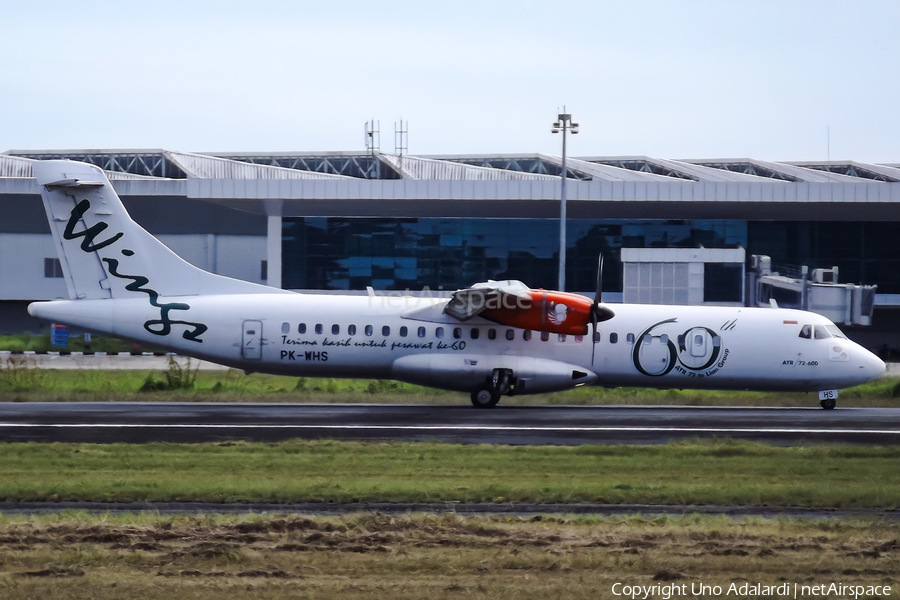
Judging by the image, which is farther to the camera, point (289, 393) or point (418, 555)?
point (289, 393)

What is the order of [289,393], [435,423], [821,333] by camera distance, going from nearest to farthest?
[435,423] → [821,333] → [289,393]

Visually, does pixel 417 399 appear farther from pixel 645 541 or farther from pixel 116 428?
pixel 645 541

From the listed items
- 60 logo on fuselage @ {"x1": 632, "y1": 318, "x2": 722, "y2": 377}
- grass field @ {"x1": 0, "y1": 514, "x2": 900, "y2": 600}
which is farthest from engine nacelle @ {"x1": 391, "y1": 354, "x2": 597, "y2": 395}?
grass field @ {"x1": 0, "y1": 514, "x2": 900, "y2": 600}

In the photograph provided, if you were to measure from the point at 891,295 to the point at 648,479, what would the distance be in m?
43.8

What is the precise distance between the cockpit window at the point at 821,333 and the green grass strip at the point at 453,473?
29.7ft

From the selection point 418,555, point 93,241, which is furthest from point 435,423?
point 418,555

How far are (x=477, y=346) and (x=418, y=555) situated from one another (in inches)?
671

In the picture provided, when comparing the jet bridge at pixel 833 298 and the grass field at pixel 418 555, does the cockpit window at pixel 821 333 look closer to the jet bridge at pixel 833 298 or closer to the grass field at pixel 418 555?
the jet bridge at pixel 833 298

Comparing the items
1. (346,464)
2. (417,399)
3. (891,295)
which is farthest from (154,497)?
(891,295)

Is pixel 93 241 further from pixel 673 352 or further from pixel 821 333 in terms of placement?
pixel 821 333

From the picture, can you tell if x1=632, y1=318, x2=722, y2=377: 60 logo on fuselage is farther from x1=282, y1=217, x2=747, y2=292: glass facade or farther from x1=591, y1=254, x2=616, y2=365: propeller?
x1=282, y1=217, x2=747, y2=292: glass facade

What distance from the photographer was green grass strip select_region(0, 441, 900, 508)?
1360 centimetres

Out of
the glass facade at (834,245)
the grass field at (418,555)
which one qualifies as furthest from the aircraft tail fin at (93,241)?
the glass facade at (834,245)

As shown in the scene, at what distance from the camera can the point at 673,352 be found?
26.9 m
